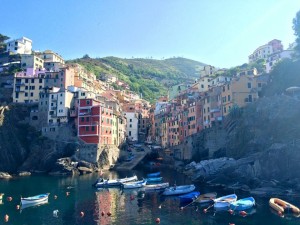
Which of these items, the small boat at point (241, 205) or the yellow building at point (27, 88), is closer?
the small boat at point (241, 205)

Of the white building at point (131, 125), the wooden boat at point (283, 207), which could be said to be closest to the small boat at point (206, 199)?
the wooden boat at point (283, 207)

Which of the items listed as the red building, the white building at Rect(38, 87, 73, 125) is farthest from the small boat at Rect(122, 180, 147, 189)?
the white building at Rect(38, 87, 73, 125)

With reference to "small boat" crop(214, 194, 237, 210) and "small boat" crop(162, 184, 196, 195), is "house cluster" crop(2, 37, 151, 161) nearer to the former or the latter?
"small boat" crop(162, 184, 196, 195)

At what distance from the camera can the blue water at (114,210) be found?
38.1 metres

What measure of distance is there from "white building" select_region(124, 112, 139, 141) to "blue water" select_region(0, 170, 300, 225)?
57.2m

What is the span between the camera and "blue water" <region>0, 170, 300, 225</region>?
38100 millimetres

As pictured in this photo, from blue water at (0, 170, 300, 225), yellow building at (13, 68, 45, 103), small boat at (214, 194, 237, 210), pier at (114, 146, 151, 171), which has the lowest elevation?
blue water at (0, 170, 300, 225)

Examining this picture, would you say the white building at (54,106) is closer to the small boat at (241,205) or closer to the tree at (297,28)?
the small boat at (241,205)

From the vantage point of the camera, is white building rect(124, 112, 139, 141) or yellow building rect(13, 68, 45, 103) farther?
white building rect(124, 112, 139, 141)

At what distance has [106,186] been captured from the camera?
6219 centimetres

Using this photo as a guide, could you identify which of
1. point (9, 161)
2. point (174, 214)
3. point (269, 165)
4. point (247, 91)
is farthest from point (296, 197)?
point (9, 161)

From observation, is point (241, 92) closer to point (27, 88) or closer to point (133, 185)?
point (133, 185)

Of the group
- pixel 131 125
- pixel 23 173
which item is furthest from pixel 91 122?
pixel 131 125

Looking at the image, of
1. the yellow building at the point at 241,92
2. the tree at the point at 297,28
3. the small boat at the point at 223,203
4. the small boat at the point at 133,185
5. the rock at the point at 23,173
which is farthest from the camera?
the rock at the point at 23,173
